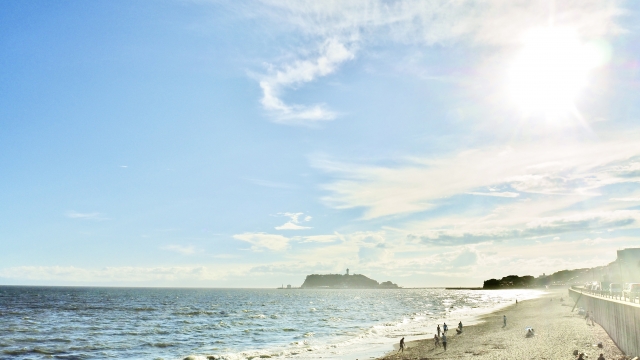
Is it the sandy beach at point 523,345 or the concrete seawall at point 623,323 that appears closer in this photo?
the concrete seawall at point 623,323

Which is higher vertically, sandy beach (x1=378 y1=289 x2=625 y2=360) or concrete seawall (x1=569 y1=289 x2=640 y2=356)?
concrete seawall (x1=569 y1=289 x2=640 y2=356)

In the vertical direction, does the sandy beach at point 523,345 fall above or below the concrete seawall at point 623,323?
below

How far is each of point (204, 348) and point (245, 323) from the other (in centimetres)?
2772

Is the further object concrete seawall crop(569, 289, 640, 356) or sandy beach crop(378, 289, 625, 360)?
sandy beach crop(378, 289, 625, 360)

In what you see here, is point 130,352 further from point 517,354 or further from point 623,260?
point 623,260

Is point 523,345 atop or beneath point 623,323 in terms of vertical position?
beneath

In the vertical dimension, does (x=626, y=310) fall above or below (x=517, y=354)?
above

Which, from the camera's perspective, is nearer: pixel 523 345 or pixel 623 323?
pixel 623 323

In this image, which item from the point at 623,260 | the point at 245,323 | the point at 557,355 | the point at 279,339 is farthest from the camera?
the point at 623,260

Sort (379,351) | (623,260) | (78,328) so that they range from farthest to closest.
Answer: (623,260) → (78,328) → (379,351)

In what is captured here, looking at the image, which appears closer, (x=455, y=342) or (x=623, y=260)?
(x=455, y=342)

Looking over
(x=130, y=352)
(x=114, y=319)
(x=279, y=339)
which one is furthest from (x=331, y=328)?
(x=114, y=319)

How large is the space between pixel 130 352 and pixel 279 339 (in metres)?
17.7

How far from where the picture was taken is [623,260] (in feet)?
285
